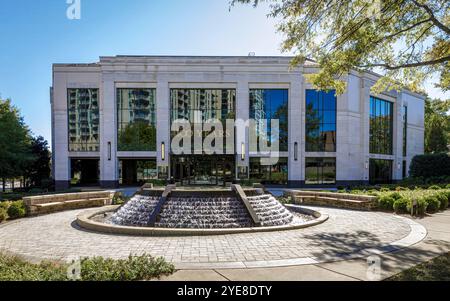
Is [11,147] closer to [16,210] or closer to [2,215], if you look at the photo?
[16,210]

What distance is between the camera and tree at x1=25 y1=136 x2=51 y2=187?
3594 cm

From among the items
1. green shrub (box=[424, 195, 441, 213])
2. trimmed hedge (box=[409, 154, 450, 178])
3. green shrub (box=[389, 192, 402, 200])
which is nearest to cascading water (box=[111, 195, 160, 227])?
green shrub (box=[389, 192, 402, 200])

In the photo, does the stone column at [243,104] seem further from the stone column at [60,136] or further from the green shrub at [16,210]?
the green shrub at [16,210]

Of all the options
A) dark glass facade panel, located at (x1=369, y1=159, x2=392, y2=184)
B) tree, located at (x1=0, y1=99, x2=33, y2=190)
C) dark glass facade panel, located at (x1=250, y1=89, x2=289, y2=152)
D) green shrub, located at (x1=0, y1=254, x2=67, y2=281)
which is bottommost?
dark glass facade panel, located at (x1=369, y1=159, x2=392, y2=184)

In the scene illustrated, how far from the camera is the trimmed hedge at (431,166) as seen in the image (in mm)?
33562

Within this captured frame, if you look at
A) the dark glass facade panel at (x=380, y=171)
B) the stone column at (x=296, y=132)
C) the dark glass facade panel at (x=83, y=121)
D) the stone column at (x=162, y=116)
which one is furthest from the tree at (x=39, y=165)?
the dark glass facade panel at (x=380, y=171)

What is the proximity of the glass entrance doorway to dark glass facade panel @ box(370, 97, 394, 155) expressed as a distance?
801 inches

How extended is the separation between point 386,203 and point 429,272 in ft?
35.4

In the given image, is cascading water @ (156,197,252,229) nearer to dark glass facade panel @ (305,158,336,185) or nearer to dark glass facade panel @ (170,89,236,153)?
dark glass facade panel @ (170,89,236,153)

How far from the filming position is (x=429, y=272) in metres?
5.87

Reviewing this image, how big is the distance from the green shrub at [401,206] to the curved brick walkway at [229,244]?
128 inches

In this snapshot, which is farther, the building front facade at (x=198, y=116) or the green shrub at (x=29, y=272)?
the building front facade at (x=198, y=116)
